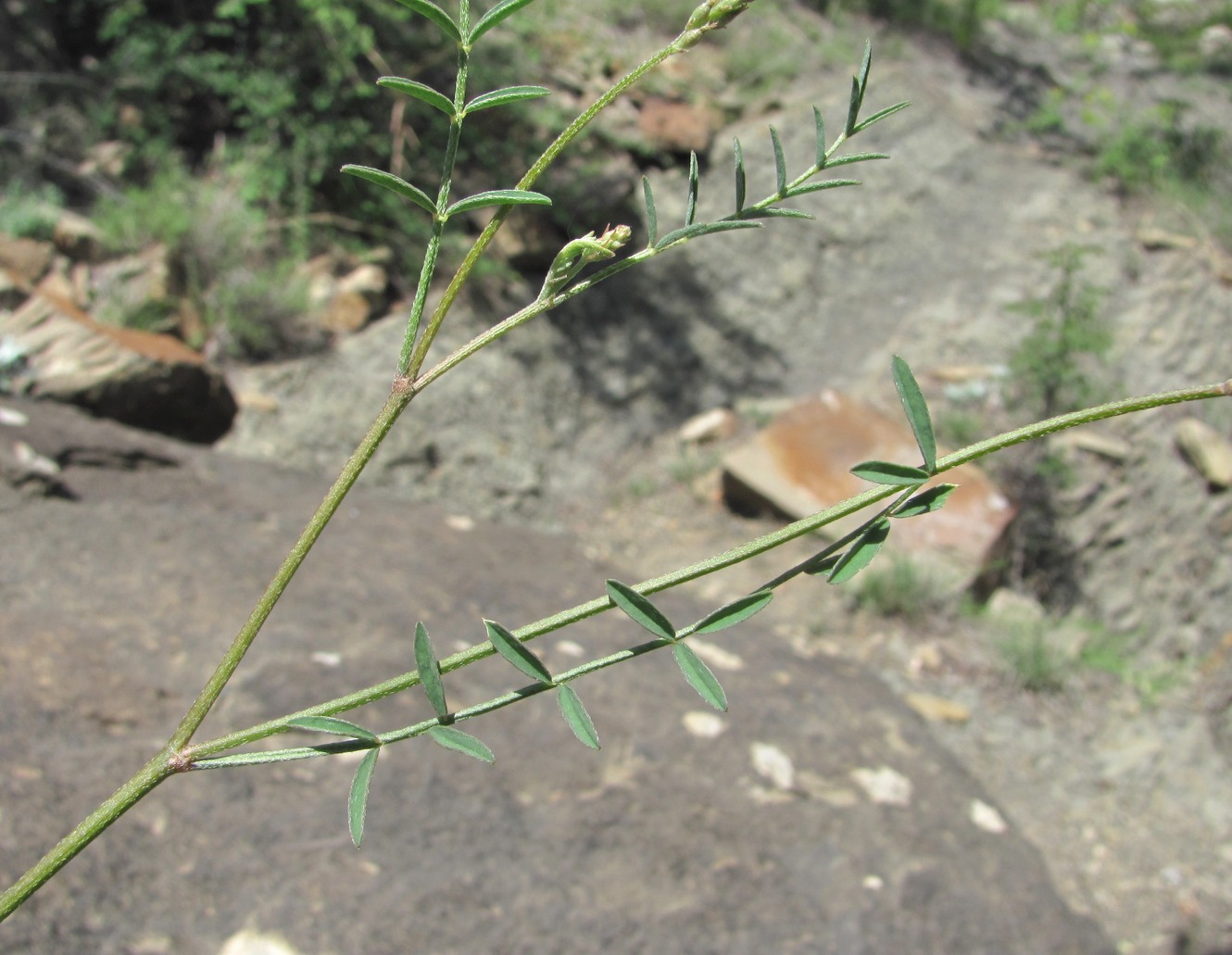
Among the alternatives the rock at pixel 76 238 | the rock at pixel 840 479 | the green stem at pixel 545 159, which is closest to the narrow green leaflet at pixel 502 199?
the green stem at pixel 545 159

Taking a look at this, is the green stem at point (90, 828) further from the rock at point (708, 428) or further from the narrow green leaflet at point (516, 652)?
the rock at point (708, 428)

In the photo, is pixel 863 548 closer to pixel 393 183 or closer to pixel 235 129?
pixel 393 183

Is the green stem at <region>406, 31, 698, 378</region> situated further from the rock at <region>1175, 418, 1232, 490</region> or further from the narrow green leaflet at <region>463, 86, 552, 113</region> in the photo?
the rock at <region>1175, 418, 1232, 490</region>

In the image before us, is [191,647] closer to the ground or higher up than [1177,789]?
higher up

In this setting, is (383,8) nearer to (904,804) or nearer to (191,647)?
(191,647)

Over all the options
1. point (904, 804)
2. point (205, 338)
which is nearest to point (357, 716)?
point (904, 804)

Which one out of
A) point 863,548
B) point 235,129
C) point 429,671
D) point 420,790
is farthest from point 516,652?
point 235,129

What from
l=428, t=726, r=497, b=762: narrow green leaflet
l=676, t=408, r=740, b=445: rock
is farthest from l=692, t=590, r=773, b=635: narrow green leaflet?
l=676, t=408, r=740, b=445: rock
